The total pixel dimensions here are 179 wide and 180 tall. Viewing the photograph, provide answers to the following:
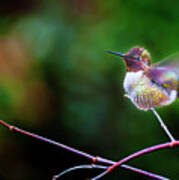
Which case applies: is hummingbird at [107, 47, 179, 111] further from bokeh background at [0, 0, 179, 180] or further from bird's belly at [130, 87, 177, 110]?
bokeh background at [0, 0, 179, 180]

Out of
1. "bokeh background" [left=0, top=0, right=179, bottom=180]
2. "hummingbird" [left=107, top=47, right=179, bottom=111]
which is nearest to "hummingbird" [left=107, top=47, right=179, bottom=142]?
"hummingbird" [left=107, top=47, right=179, bottom=111]

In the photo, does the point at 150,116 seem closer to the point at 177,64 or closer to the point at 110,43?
the point at 110,43

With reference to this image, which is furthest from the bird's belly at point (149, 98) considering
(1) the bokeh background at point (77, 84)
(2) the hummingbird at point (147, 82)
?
(1) the bokeh background at point (77, 84)

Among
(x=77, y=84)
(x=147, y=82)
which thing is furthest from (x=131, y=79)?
(x=77, y=84)

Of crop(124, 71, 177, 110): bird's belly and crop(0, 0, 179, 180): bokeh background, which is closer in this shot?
crop(124, 71, 177, 110): bird's belly

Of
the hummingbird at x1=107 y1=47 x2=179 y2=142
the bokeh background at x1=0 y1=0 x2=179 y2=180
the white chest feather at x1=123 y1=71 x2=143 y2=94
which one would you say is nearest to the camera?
the hummingbird at x1=107 y1=47 x2=179 y2=142

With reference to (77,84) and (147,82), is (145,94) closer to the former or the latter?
(147,82)

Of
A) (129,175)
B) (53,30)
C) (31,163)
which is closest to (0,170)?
(31,163)
